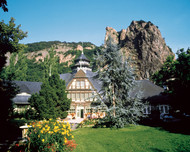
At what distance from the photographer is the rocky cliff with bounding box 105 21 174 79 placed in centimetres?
6600

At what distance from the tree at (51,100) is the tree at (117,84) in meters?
8.51

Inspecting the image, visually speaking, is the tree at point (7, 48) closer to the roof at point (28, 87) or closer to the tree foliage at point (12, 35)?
the tree foliage at point (12, 35)

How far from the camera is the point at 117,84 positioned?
16.5m

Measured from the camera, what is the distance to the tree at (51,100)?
66.8 ft

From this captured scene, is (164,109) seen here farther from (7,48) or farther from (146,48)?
(146,48)

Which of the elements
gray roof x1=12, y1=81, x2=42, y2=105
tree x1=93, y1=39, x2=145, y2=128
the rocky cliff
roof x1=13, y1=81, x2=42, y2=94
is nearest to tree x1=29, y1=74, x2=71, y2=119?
gray roof x1=12, y1=81, x2=42, y2=105

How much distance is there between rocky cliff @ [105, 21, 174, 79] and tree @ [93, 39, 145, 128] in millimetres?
48349

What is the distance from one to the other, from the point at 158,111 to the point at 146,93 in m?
4.17

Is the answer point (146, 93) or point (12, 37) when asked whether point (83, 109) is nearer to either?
point (146, 93)

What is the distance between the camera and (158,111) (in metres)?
23.7

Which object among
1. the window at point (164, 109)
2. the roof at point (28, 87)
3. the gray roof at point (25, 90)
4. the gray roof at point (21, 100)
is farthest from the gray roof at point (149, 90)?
the roof at point (28, 87)

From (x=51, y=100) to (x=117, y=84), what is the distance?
10.5 metres

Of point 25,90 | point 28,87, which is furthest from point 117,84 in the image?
point 28,87

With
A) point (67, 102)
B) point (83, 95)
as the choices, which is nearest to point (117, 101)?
point (67, 102)
